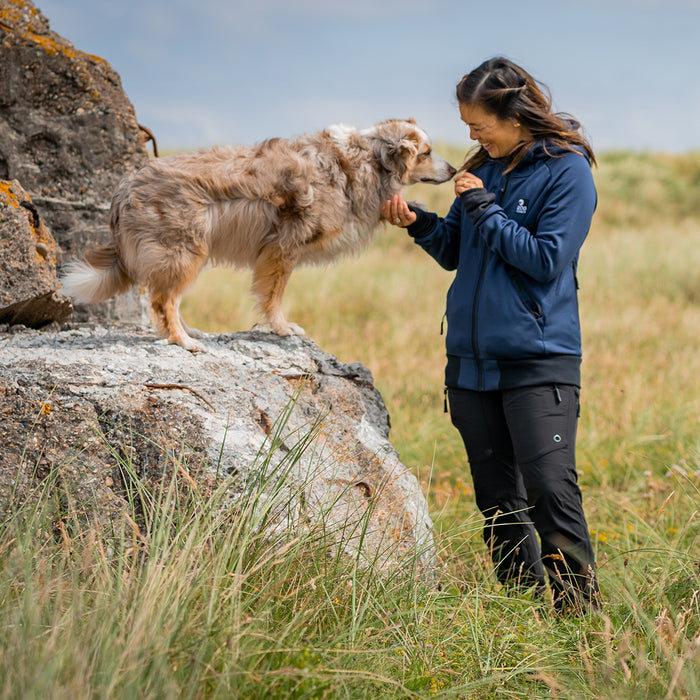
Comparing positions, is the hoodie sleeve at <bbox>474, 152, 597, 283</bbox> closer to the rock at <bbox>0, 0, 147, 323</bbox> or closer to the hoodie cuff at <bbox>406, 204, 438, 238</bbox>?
the hoodie cuff at <bbox>406, 204, 438, 238</bbox>

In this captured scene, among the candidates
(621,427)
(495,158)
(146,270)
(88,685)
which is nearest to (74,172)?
(146,270)

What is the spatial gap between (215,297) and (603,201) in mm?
14387

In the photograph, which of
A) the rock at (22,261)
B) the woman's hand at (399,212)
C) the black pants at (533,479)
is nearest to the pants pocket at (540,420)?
the black pants at (533,479)

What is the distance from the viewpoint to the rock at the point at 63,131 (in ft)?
15.1

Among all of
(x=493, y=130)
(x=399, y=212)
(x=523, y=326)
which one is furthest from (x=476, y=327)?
(x=493, y=130)

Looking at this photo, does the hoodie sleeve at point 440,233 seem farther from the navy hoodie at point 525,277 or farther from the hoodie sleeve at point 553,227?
the hoodie sleeve at point 553,227

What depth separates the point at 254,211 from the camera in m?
3.76

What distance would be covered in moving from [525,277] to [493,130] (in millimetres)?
711

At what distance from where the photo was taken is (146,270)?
11.8ft

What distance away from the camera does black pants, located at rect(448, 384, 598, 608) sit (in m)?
3.02

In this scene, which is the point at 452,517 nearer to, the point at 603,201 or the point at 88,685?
the point at 88,685

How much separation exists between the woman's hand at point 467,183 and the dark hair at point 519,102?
17 centimetres

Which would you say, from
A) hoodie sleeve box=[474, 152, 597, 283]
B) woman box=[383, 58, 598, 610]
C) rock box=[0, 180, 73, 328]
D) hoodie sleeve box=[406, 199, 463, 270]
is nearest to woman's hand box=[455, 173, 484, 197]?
woman box=[383, 58, 598, 610]

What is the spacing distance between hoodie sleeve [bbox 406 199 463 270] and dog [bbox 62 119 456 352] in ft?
1.73
